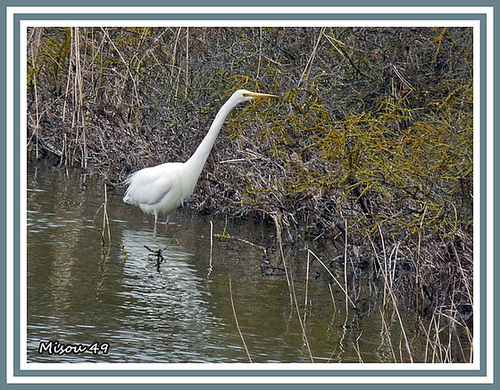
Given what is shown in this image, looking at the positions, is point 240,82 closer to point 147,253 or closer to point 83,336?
point 147,253

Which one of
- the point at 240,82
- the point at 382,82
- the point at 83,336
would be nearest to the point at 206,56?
the point at 240,82

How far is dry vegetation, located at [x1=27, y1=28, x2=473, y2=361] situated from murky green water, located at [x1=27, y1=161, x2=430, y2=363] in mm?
523

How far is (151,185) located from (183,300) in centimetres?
289

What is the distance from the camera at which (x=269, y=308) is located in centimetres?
782

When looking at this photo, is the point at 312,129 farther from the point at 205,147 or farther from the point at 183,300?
the point at 183,300

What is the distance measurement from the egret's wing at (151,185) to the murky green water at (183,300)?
0.37 metres

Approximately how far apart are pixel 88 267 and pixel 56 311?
1.38 metres

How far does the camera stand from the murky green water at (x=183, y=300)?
6.75m

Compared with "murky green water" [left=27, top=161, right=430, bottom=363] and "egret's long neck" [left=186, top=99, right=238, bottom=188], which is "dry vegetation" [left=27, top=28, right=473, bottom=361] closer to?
"egret's long neck" [left=186, top=99, right=238, bottom=188]
